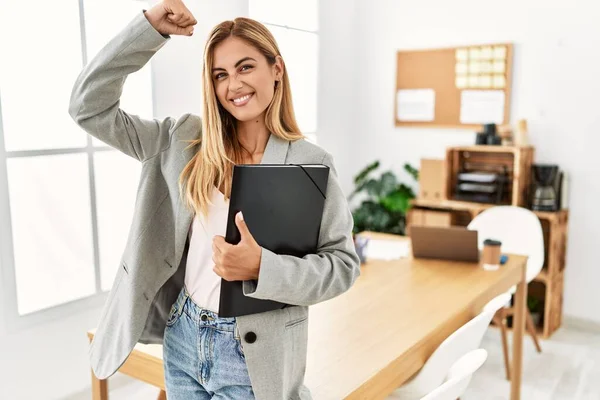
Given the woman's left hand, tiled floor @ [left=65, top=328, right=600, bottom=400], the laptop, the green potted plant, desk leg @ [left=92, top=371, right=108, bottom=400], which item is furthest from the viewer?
the green potted plant

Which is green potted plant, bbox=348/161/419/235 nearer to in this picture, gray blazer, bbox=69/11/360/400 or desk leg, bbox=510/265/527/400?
desk leg, bbox=510/265/527/400

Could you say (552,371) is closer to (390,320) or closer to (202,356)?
(390,320)

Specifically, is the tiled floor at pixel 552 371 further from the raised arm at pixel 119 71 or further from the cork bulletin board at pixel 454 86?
the raised arm at pixel 119 71

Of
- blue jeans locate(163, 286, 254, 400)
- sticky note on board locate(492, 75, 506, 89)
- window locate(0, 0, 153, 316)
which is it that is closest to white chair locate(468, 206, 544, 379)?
sticky note on board locate(492, 75, 506, 89)

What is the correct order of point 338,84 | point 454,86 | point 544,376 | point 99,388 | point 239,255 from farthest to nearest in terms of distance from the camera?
point 338,84 < point 454,86 < point 544,376 < point 99,388 < point 239,255

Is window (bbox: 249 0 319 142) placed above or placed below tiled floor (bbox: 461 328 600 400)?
above

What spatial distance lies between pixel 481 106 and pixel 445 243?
5.88ft

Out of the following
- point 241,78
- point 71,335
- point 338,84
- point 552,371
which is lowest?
point 552,371

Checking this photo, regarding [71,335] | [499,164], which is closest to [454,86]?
[499,164]

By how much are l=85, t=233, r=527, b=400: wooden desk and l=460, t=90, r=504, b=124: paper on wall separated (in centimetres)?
158

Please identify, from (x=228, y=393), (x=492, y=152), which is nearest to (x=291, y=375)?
(x=228, y=393)

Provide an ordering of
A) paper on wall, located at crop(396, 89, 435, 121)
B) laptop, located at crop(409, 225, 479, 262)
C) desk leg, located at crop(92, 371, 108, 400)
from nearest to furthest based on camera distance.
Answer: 1. desk leg, located at crop(92, 371, 108, 400)
2. laptop, located at crop(409, 225, 479, 262)
3. paper on wall, located at crop(396, 89, 435, 121)

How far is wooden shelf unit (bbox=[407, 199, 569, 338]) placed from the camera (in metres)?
3.56

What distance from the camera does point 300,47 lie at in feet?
13.6
